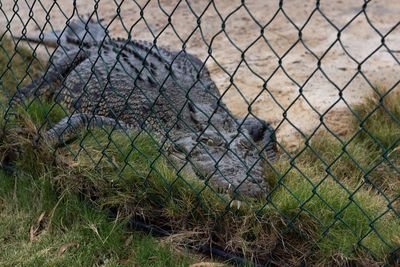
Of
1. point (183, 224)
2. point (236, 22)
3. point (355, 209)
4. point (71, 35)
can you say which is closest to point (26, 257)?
point (183, 224)

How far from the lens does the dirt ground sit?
4074 millimetres

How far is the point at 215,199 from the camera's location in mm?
2713

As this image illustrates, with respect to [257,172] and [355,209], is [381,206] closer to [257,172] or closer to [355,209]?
[355,209]

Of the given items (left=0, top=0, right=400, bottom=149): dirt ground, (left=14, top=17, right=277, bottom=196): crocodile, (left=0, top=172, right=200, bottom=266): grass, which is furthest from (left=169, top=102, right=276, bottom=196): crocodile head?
(left=0, top=172, right=200, bottom=266): grass

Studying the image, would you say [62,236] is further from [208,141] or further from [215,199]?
[208,141]

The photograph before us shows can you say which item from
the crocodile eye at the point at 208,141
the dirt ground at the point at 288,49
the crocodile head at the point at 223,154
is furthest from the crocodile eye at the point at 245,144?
the dirt ground at the point at 288,49

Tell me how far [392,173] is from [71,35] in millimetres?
2838

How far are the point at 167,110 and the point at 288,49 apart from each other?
1.08 metres

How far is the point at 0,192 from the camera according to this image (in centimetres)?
303

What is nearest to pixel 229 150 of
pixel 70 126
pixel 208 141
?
pixel 208 141

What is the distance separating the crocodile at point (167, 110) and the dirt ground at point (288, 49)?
0.22m

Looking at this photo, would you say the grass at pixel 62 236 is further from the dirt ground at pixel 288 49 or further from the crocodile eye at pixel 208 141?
the dirt ground at pixel 288 49

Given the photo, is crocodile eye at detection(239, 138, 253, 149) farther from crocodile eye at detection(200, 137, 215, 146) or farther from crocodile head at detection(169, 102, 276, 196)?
crocodile eye at detection(200, 137, 215, 146)

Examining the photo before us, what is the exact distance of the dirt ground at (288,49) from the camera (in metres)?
4.07
